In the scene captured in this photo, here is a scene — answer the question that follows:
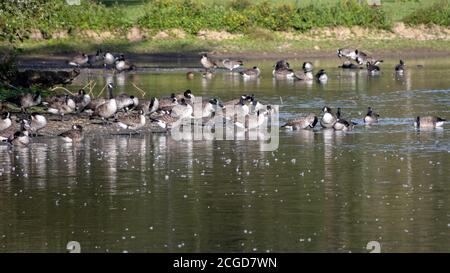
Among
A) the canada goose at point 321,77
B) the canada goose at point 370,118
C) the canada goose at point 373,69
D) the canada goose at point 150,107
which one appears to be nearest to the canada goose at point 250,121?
the canada goose at point 150,107

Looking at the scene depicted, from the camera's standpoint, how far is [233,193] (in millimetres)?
20688

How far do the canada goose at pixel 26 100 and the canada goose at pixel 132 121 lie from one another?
290cm

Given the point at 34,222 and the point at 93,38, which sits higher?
the point at 93,38

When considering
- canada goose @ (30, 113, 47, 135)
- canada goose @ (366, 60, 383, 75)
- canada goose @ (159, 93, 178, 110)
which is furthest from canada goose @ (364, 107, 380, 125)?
canada goose @ (366, 60, 383, 75)

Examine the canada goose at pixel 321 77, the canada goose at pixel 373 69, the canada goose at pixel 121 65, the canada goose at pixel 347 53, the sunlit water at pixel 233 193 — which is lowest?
the sunlit water at pixel 233 193

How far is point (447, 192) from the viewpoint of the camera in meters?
20.6

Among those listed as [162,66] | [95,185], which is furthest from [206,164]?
[162,66]

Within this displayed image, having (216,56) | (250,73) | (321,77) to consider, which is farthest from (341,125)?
(216,56)

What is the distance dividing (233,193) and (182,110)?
9.09 m

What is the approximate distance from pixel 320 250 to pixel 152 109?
1374 centimetres

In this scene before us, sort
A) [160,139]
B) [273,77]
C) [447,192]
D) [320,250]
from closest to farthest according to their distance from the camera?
[320,250] → [447,192] → [160,139] → [273,77]

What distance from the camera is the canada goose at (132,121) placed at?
1096 inches

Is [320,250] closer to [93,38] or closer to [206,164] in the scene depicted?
[206,164]

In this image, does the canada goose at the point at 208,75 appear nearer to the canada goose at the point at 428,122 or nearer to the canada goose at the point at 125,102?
the canada goose at the point at 125,102
